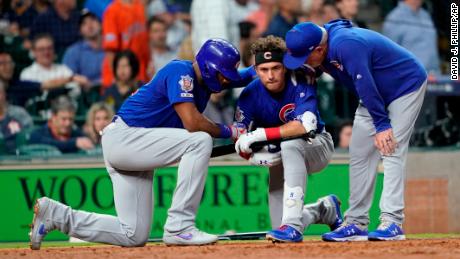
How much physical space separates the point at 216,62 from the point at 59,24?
17.4ft

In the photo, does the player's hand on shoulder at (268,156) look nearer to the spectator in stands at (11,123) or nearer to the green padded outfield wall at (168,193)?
the green padded outfield wall at (168,193)

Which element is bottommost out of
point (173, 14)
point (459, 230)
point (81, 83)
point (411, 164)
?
point (459, 230)

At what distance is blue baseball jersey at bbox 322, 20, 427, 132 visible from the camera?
7922mm

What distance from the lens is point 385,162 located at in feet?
26.9

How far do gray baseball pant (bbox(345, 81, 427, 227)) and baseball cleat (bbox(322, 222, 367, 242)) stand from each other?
0.09m

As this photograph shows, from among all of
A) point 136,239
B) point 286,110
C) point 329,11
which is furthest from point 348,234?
point 329,11

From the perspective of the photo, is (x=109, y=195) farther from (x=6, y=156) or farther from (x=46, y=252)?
(x=46, y=252)

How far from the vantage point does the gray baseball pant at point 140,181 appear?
791 centimetres

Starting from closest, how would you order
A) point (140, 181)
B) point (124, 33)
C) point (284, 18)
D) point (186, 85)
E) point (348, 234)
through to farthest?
point (186, 85), point (348, 234), point (140, 181), point (124, 33), point (284, 18)

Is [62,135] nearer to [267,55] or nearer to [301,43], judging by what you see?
[267,55]

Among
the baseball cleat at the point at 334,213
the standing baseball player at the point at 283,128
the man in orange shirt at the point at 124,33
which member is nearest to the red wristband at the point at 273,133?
the standing baseball player at the point at 283,128

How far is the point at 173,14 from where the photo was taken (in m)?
13.0

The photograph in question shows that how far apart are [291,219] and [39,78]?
5.48 metres

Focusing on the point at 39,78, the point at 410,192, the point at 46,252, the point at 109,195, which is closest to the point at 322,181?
the point at 410,192
